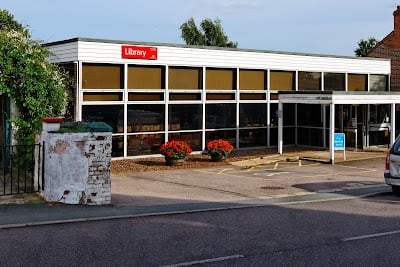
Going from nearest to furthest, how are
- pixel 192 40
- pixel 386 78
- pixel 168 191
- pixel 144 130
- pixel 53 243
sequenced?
pixel 53 243
pixel 168 191
pixel 144 130
pixel 386 78
pixel 192 40

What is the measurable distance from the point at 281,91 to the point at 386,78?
30.4ft

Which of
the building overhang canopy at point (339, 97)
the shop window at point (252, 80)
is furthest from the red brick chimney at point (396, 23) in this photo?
the shop window at point (252, 80)

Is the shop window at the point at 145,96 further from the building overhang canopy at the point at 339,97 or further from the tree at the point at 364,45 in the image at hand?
the tree at the point at 364,45

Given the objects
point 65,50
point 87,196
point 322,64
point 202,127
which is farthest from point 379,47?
point 87,196

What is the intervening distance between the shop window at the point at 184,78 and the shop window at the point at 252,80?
2.27m

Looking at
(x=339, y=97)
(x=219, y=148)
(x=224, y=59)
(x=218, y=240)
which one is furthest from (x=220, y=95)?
(x=218, y=240)

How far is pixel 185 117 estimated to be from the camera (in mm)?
22875

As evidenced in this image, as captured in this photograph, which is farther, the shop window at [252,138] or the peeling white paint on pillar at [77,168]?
the shop window at [252,138]

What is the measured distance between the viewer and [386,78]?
3039 centimetres

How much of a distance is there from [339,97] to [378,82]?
32.0 feet

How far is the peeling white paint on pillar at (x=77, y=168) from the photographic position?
11461mm

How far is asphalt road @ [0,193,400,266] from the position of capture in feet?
24.3

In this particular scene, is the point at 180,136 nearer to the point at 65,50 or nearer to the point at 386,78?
the point at 65,50

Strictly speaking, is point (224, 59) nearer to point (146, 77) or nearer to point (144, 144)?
point (146, 77)
